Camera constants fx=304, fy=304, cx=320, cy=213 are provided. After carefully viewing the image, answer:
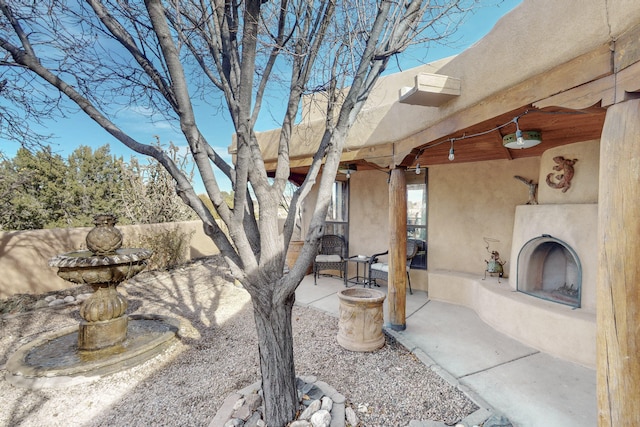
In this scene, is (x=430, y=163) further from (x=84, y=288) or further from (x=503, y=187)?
(x=84, y=288)

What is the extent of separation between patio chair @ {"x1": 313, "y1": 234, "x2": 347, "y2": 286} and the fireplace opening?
311 cm

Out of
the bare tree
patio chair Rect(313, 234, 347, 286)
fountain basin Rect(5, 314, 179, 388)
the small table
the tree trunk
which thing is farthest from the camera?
patio chair Rect(313, 234, 347, 286)

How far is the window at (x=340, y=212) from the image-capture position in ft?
22.9

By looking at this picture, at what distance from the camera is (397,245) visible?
13.0 feet

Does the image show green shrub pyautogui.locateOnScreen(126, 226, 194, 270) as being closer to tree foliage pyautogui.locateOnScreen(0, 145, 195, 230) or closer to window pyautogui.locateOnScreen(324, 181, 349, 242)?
tree foliage pyautogui.locateOnScreen(0, 145, 195, 230)

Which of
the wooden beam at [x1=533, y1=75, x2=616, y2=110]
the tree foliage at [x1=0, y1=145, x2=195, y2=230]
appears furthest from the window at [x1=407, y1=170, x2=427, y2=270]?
the tree foliage at [x1=0, y1=145, x2=195, y2=230]

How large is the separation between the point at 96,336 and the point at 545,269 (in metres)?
5.68

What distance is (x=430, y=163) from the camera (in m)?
5.56

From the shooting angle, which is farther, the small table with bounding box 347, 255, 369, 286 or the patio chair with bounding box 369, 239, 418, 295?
the small table with bounding box 347, 255, 369, 286

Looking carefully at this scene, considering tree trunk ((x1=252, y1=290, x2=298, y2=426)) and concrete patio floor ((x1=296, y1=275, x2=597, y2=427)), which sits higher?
tree trunk ((x1=252, y1=290, x2=298, y2=426))

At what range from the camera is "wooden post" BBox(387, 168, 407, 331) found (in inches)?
155

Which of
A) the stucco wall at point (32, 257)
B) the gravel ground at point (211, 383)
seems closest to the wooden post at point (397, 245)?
the gravel ground at point (211, 383)

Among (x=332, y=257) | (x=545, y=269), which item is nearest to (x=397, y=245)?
(x=545, y=269)

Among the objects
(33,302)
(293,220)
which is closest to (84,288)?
(33,302)
